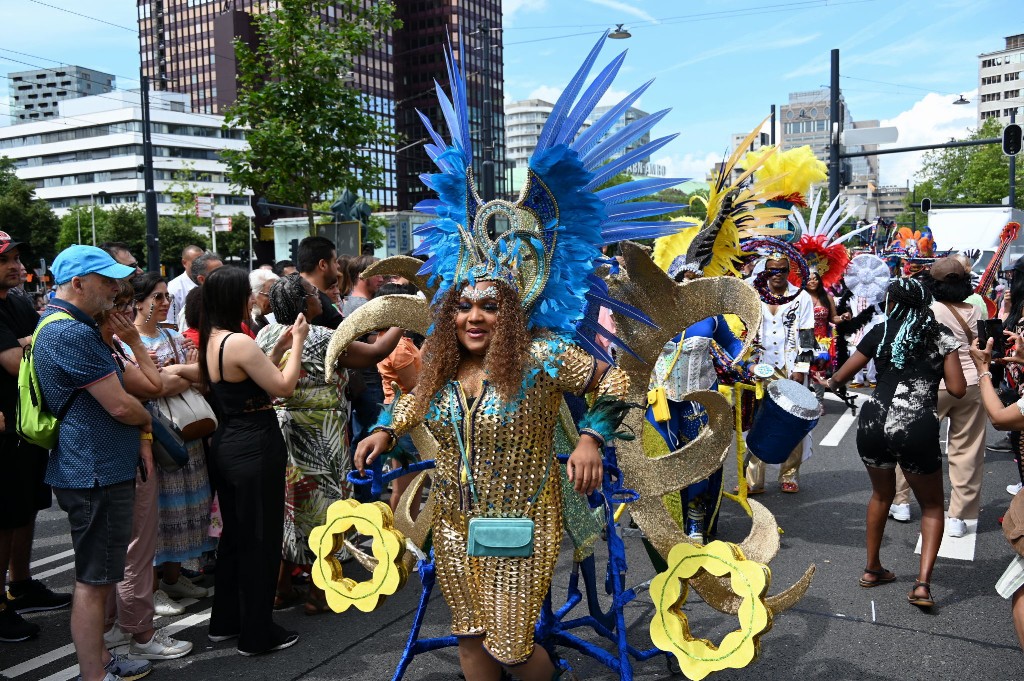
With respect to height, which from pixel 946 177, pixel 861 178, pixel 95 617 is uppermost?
pixel 861 178

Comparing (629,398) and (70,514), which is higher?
(629,398)

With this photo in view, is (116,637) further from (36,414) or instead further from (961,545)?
(961,545)

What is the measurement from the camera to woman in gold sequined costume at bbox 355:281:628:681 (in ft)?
9.85

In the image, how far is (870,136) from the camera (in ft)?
58.5

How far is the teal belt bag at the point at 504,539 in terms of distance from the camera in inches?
116

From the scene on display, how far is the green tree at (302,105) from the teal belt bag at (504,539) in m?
11.2

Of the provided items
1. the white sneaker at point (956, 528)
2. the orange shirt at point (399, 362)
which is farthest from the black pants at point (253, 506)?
the white sneaker at point (956, 528)

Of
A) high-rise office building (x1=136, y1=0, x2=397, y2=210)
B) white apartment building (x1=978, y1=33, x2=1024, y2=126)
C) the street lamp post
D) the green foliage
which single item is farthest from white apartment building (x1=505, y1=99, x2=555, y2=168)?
the street lamp post

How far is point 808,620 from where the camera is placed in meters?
4.51

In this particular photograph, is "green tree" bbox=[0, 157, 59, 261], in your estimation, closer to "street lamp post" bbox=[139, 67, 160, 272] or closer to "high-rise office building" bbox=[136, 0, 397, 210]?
"street lamp post" bbox=[139, 67, 160, 272]

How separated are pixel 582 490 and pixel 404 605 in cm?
234

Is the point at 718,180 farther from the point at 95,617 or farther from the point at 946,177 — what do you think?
the point at 946,177

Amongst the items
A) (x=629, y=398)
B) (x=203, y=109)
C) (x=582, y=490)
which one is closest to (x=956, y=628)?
(x=629, y=398)

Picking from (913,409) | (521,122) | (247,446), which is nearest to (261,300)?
(247,446)
